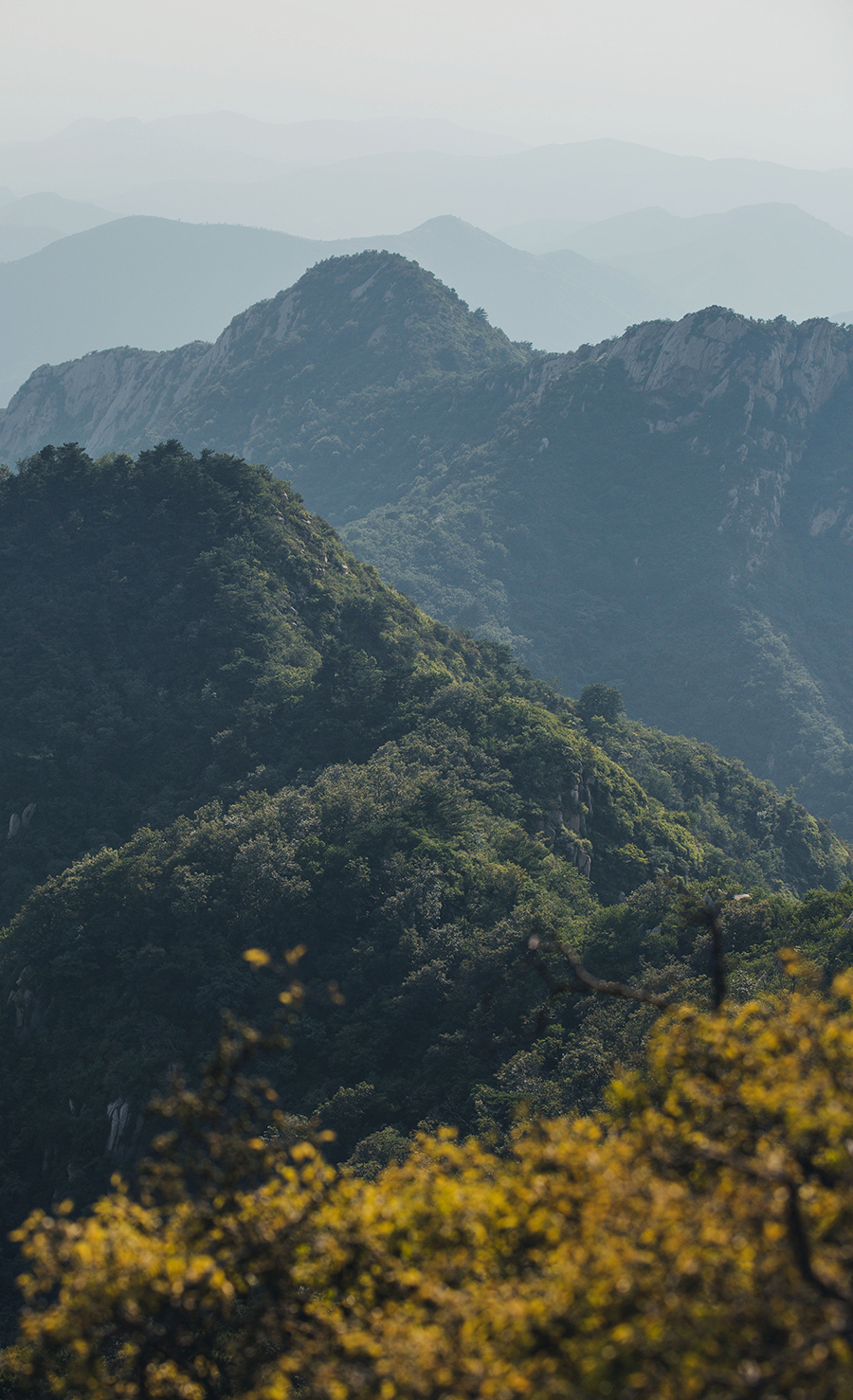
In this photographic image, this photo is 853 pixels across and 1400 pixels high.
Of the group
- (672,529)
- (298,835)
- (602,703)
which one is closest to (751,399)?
(672,529)

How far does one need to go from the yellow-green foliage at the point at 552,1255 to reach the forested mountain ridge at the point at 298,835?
11799 mm

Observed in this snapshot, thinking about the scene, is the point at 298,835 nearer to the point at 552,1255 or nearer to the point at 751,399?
the point at 552,1255

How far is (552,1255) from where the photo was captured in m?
11.5

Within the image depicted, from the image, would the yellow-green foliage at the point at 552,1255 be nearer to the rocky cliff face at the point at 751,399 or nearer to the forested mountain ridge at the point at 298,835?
the forested mountain ridge at the point at 298,835

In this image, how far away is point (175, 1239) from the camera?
13.3 metres

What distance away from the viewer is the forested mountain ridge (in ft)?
143

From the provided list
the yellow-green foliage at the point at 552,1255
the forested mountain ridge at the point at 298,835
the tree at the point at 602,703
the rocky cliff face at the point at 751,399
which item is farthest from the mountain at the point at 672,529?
the yellow-green foliage at the point at 552,1255

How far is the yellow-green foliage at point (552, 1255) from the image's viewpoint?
1010 centimetres

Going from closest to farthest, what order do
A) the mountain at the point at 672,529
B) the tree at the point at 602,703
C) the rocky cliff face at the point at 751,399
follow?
the tree at the point at 602,703
the mountain at the point at 672,529
the rocky cliff face at the point at 751,399

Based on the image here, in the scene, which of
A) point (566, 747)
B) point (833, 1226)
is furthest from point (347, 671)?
point (833, 1226)

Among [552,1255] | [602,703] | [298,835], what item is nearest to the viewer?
[552,1255]

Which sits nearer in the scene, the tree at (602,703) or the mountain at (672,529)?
the tree at (602,703)

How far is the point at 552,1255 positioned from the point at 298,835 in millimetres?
42162

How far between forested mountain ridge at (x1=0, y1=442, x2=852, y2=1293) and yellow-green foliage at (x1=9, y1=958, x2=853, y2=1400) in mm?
11799
